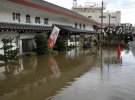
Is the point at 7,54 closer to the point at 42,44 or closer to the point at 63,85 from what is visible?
the point at 42,44

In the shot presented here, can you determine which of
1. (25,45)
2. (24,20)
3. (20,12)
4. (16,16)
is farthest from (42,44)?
(20,12)

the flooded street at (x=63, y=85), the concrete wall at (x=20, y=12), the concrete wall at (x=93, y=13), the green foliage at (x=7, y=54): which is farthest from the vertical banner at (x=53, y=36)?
the concrete wall at (x=93, y=13)

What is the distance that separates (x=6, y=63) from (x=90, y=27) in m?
36.3

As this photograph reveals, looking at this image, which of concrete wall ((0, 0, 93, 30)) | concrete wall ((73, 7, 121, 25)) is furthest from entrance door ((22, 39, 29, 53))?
concrete wall ((73, 7, 121, 25))

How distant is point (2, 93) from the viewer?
11.1 metres

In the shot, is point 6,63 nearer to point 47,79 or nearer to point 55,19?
point 47,79

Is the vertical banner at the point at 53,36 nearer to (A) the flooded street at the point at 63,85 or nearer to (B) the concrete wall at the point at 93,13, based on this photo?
(A) the flooded street at the point at 63,85

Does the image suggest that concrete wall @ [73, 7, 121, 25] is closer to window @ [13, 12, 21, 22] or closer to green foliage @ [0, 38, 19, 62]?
window @ [13, 12, 21, 22]

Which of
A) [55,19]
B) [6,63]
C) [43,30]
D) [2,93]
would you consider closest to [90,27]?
[55,19]

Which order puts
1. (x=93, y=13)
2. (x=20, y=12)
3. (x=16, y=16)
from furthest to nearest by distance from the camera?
(x=93, y=13), (x=20, y=12), (x=16, y=16)

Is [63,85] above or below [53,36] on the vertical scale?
below

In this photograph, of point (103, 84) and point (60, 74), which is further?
point (60, 74)

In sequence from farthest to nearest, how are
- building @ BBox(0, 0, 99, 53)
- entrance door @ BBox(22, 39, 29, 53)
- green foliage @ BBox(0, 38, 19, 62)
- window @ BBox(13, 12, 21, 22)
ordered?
entrance door @ BBox(22, 39, 29, 53)
window @ BBox(13, 12, 21, 22)
building @ BBox(0, 0, 99, 53)
green foliage @ BBox(0, 38, 19, 62)

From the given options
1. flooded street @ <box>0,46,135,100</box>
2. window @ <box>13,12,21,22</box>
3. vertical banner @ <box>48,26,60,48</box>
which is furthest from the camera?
vertical banner @ <box>48,26,60,48</box>
